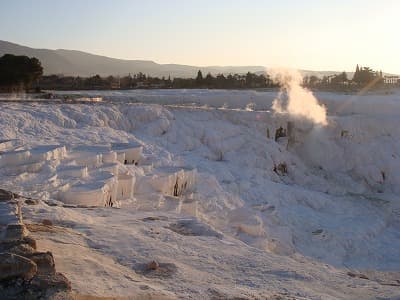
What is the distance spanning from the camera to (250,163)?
16734 millimetres

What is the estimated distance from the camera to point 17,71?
957 inches

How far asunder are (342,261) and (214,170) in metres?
4.44

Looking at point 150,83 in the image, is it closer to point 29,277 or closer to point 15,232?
point 15,232

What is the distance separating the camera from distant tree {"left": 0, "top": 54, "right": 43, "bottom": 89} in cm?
2427

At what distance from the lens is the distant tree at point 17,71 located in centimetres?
2427

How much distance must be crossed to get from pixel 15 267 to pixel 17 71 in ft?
72.9

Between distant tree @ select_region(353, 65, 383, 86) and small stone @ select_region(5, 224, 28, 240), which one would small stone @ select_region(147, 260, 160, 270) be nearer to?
small stone @ select_region(5, 224, 28, 240)

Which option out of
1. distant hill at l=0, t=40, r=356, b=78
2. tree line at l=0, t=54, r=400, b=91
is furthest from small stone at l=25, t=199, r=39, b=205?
distant hill at l=0, t=40, r=356, b=78

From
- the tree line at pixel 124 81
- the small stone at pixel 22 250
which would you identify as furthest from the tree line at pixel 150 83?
the small stone at pixel 22 250

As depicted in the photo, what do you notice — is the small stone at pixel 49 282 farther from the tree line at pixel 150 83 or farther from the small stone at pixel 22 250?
the tree line at pixel 150 83

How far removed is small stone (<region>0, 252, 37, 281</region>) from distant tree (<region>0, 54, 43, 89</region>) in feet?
71.3

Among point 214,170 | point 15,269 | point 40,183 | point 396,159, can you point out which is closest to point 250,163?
point 214,170

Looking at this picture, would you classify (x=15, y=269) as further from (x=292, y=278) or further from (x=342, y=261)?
(x=342, y=261)

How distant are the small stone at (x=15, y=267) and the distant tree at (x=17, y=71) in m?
21.7
